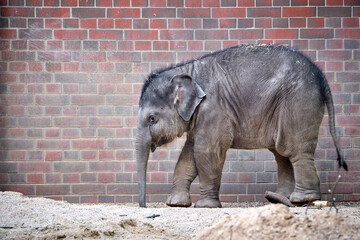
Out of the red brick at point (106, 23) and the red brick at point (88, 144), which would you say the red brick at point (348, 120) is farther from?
the red brick at point (106, 23)

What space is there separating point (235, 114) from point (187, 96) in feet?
1.99

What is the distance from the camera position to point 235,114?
8031 millimetres

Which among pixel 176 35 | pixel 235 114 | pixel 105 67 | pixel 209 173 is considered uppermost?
pixel 176 35

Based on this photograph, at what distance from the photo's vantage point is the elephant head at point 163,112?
796 centimetres

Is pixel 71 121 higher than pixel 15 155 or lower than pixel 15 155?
higher

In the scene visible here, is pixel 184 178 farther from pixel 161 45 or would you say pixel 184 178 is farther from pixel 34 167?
pixel 34 167

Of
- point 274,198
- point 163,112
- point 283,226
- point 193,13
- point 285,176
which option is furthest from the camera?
point 193,13

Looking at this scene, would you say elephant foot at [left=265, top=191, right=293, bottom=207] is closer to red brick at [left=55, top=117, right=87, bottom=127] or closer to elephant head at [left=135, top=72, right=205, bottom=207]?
elephant head at [left=135, top=72, right=205, bottom=207]

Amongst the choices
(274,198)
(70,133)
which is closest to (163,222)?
(274,198)

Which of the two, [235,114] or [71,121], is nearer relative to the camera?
[235,114]

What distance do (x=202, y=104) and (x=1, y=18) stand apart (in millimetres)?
3339

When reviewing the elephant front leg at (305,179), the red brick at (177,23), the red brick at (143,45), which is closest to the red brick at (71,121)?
the red brick at (143,45)

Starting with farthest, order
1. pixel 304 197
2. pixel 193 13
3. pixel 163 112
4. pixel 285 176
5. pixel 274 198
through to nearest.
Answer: pixel 193 13 < pixel 285 176 < pixel 163 112 < pixel 304 197 < pixel 274 198

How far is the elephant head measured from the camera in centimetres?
796
